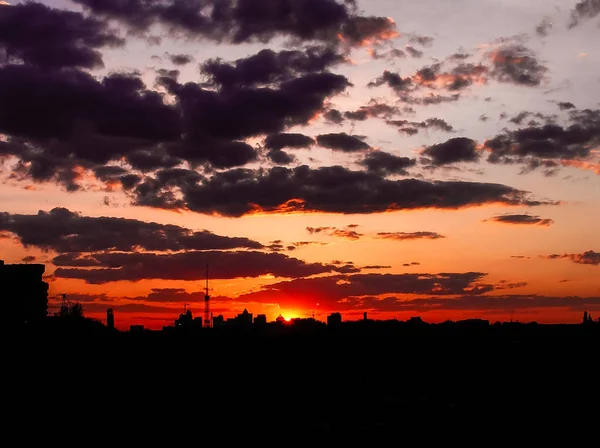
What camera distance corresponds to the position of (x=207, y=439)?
49938 millimetres

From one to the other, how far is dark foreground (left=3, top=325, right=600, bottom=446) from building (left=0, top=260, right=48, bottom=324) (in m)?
55.8

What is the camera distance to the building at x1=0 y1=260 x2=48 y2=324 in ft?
510

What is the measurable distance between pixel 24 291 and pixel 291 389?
10522cm

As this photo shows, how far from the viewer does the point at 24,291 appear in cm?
16162

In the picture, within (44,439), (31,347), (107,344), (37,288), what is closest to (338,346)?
(107,344)

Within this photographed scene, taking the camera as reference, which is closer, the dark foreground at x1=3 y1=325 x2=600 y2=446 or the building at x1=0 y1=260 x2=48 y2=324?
the dark foreground at x1=3 y1=325 x2=600 y2=446

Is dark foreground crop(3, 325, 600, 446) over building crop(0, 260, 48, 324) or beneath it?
beneath

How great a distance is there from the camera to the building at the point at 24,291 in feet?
510

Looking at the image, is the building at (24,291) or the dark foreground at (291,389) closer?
the dark foreground at (291,389)

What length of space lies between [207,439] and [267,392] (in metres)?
23.4

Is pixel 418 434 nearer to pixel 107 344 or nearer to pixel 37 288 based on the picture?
pixel 107 344

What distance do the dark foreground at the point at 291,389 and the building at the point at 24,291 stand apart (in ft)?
183

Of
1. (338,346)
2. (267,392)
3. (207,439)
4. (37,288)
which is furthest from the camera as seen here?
Answer: (37,288)

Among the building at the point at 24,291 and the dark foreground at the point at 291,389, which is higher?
the building at the point at 24,291
